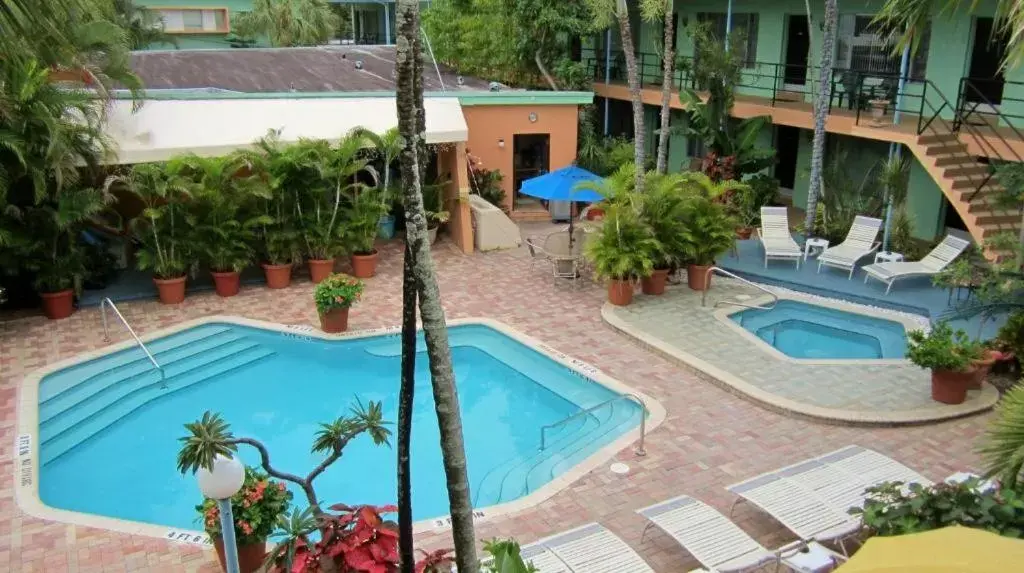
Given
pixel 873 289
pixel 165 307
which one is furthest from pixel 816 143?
pixel 165 307

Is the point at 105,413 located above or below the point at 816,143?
below

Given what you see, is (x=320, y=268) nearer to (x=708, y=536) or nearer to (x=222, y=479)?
(x=708, y=536)

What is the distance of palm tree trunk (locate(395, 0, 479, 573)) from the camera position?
484 cm

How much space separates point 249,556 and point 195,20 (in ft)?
138

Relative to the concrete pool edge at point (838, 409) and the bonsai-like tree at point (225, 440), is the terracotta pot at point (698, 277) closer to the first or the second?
the concrete pool edge at point (838, 409)

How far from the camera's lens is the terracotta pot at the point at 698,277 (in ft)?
53.5

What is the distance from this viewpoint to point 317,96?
62.2 feet

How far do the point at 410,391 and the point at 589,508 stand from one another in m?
4.60

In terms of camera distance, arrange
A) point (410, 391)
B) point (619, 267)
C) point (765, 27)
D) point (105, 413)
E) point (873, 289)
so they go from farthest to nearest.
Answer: point (765, 27) < point (873, 289) < point (619, 267) < point (105, 413) < point (410, 391)

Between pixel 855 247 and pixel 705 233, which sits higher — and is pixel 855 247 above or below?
below

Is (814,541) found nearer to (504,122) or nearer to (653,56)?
(504,122)

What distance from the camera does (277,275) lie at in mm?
17094

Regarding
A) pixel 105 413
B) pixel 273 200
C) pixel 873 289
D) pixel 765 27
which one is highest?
pixel 765 27

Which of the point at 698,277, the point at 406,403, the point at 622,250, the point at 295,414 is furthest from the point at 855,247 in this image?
the point at 406,403
